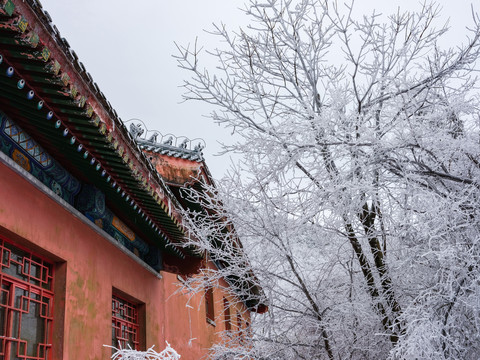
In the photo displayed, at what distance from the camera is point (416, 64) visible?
5840 mm

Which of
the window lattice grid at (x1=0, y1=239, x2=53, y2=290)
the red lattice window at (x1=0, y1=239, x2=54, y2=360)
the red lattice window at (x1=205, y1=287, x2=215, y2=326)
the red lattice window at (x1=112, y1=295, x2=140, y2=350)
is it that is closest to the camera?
the red lattice window at (x1=0, y1=239, x2=54, y2=360)

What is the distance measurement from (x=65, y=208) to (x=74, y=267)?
596 millimetres

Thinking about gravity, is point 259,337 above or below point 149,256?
below

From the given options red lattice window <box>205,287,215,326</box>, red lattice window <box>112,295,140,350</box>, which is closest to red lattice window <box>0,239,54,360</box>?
red lattice window <box>112,295,140,350</box>

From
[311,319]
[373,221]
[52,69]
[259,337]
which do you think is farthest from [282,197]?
[52,69]

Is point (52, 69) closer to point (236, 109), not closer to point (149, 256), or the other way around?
point (236, 109)

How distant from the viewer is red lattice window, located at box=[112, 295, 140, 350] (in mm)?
6289

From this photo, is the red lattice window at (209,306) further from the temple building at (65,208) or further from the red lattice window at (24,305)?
the red lattice window at (24,305)

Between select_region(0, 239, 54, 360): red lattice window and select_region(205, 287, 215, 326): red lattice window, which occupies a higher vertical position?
select_region(205, 287, 215, 326): red lattice window

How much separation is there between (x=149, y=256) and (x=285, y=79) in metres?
3.35

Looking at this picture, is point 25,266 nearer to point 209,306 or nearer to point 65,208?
point 65,208

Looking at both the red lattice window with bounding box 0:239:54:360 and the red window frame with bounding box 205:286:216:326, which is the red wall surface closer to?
the red lattice window with bounding box 0:239:54:360

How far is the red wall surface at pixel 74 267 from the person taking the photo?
167 inches

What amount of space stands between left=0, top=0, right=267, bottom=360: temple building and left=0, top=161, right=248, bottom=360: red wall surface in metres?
0.01
